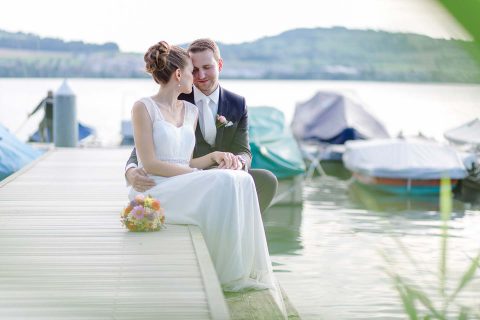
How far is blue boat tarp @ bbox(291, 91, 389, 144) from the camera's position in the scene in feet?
78.8

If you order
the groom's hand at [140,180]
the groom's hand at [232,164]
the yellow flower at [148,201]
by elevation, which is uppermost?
the groom's hand at [232,164]

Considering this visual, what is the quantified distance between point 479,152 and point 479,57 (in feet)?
65.7

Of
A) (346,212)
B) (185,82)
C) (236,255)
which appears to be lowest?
(346,212)

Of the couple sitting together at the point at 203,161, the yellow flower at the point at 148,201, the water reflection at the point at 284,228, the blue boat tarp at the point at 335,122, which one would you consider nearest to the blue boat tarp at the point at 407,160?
the water reflection at the point at 284,228

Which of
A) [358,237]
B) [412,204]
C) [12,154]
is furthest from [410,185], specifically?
[12,154]

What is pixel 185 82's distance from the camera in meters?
4.97

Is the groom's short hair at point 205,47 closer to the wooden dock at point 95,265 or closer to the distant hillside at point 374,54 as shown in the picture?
the wooden dock at point 95,265

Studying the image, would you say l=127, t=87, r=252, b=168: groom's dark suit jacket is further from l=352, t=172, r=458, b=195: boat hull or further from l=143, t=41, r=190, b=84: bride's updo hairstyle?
l=352, t=172, r=458, b=195: boat hull

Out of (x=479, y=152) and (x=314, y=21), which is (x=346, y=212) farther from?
(x=314, y=21)

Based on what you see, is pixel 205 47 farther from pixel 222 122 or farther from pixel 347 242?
pixel 347 242

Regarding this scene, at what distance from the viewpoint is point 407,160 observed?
18.2 m

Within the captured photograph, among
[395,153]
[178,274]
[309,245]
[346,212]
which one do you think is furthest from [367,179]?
[178,274]

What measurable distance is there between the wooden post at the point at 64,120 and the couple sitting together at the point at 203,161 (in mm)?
8762

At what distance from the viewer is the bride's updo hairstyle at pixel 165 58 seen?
16.1ft
